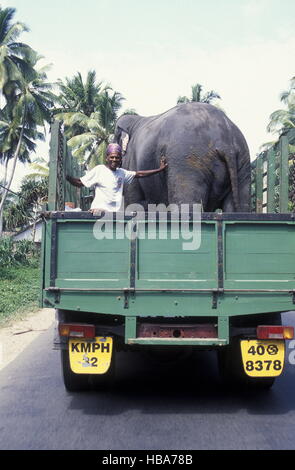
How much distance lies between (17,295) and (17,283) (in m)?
2.88

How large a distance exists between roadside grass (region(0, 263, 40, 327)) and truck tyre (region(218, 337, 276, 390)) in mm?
5214

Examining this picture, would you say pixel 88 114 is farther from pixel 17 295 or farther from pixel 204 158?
pixel 204 158

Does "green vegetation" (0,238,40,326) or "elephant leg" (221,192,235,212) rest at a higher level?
"elephant leg" (221,192,235,212)

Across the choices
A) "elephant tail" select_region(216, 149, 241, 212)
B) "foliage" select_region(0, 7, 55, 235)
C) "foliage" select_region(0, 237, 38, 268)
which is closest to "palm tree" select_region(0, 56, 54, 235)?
"foliage" select_region(0, 7, 55, 235)

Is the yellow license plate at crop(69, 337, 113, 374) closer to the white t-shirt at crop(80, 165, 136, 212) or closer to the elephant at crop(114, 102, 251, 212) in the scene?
the white t-shirt at crop(80, 165, 136, 212)

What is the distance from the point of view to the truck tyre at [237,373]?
466cm

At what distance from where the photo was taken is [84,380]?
188 inches

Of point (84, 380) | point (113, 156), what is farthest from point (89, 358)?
point (113, 156)

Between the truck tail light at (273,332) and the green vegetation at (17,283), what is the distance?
19.5 feet

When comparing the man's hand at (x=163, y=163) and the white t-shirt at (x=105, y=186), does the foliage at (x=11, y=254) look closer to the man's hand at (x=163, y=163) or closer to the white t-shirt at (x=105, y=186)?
the man's hand at (x=163, y=163)

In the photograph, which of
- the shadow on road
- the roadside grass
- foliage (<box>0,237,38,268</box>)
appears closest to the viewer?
the shadow on road

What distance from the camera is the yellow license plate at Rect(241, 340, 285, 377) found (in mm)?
4246
